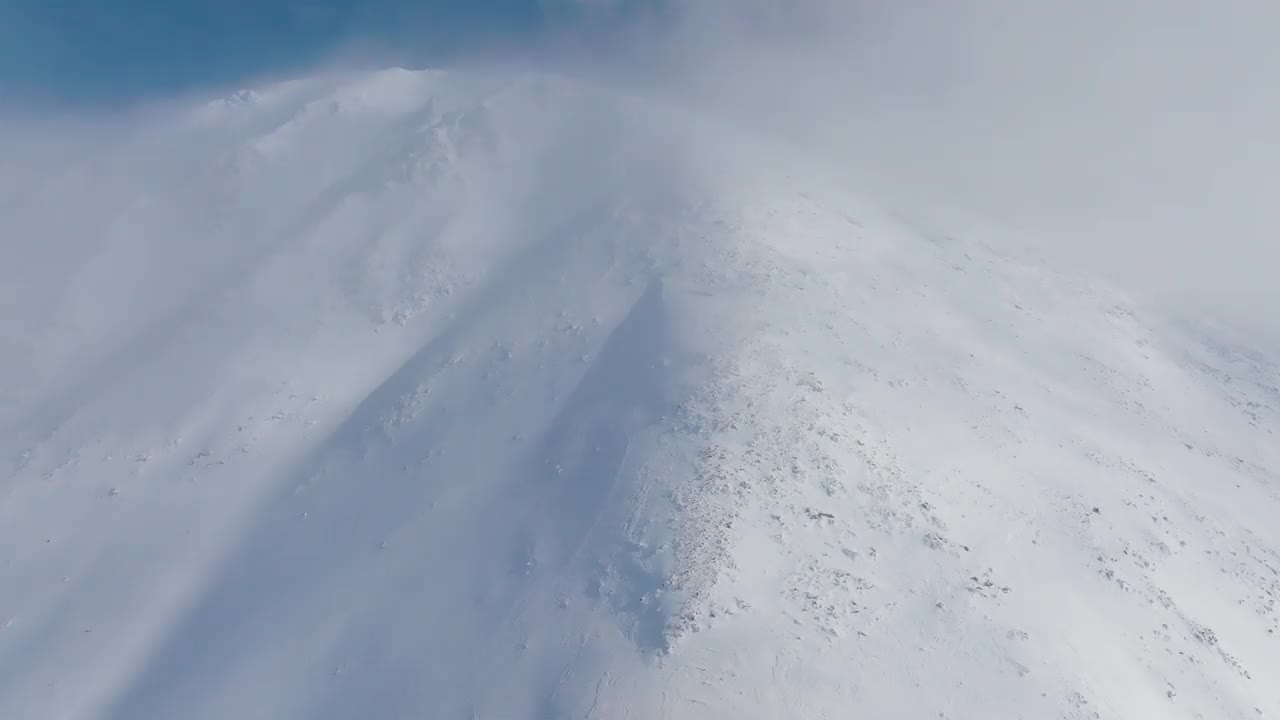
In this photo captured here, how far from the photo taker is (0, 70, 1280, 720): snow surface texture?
19.6 meters

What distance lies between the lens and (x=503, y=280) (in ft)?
134

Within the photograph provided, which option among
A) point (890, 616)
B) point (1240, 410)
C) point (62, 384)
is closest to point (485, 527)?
point (890, 616)

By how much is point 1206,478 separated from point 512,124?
45.7 m

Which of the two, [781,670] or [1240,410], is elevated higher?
[781,670]

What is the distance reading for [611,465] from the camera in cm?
2520

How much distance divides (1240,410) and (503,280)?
36741 mm

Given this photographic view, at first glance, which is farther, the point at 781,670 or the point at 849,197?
the point at 849,197

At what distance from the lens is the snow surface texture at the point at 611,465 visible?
19641 millimetres

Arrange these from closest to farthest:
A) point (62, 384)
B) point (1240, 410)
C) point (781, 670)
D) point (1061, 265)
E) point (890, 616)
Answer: point (781, 670) < point (890, 616) < point (1240, 410) < point (62, 384) < point (1061, 265)

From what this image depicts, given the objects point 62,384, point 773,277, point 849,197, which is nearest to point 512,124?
point 849,197

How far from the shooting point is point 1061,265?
4984 cm

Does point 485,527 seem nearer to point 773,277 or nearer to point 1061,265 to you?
point 773,277

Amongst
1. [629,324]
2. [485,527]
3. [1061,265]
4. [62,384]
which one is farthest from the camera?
[1061,265]

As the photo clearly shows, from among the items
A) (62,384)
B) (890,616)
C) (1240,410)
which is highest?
(890,616)
